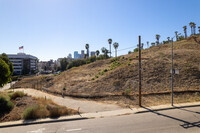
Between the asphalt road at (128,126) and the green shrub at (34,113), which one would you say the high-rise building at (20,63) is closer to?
the green shrub at (34,113)

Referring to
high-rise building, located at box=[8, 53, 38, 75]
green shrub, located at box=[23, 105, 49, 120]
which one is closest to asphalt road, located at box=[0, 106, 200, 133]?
green shrub, located at box=[23, 105, 49, 120]

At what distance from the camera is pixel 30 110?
950 centimetres

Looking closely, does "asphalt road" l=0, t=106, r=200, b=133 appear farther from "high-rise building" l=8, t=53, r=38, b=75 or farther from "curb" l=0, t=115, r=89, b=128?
"high-rise building" l=8, t=53, r=38, b=75

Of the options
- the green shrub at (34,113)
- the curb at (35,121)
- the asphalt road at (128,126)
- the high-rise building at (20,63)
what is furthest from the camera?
the high-rise building at (20,63)

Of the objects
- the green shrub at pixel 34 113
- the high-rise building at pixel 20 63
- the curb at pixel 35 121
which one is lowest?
the curb at pixel 35 121

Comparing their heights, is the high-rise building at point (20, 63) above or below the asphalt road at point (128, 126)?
above

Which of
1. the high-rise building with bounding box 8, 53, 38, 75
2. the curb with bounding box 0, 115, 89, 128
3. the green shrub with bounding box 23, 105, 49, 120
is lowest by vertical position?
the curb with bounding box 0, 115, 89, 128

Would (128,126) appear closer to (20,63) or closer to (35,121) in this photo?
(35,121)

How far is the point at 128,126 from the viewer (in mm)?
7816

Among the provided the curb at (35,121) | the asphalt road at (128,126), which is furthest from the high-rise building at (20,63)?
the asphalt road at (128,126)

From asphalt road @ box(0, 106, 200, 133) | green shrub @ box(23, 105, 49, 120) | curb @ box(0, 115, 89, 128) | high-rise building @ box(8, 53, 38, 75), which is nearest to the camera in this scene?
asphalt road @ box(0, 106, 200, 133)

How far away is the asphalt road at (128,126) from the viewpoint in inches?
285

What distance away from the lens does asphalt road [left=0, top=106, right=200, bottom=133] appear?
23.8ft

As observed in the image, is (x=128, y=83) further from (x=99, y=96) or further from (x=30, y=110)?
(x=30, y=110)
